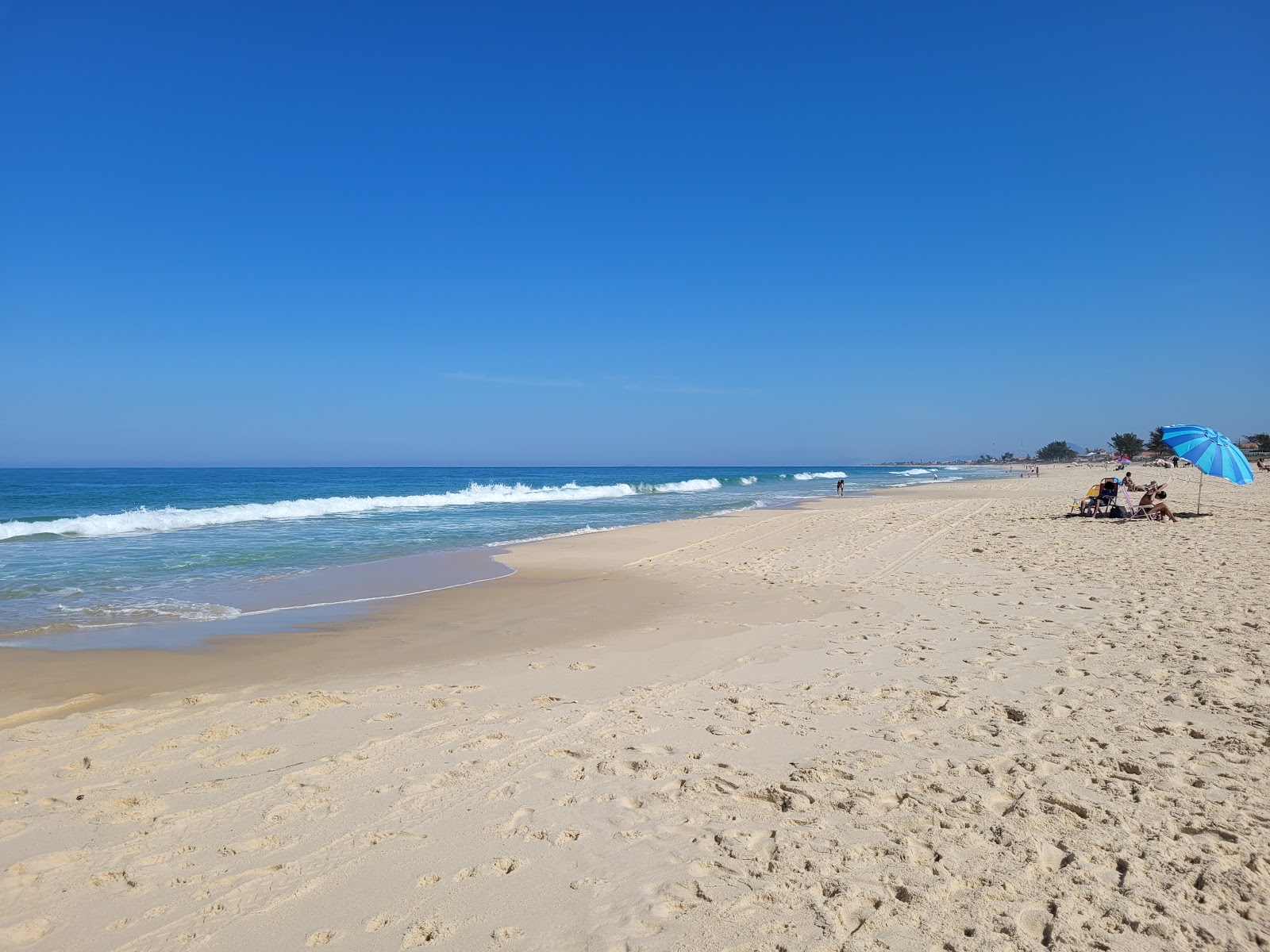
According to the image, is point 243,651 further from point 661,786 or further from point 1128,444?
point 1128,444

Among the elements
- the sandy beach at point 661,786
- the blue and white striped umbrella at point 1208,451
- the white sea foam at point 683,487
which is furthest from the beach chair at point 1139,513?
the white sea foam at point 683,487

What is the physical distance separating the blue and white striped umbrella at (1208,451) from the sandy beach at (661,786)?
32.6 ft

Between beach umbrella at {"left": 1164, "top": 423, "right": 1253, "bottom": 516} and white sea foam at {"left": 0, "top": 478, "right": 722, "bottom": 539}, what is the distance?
2715cm

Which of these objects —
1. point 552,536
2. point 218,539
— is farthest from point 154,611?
point 552,536

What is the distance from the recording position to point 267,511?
2744 centimetres

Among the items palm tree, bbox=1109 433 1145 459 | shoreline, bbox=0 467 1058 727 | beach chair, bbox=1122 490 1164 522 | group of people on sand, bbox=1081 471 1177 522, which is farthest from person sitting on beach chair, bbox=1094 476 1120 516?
palm tree, bbox=1109 433 1145 459

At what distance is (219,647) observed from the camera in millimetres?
7301

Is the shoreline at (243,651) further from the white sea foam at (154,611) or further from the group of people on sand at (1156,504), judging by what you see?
the group of people on sand at (1156,504)

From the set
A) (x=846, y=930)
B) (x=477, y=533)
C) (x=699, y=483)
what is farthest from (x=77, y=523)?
(x=699, y=483)

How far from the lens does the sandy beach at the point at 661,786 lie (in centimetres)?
273

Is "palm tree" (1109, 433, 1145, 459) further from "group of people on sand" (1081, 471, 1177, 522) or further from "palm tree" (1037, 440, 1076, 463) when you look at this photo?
"group of people on sand" (1081, 471, 1177, 522)

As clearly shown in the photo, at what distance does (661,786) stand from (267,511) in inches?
1105

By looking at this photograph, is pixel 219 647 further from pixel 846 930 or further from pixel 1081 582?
pixel 1081 582

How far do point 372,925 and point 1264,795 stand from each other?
4447 mm
